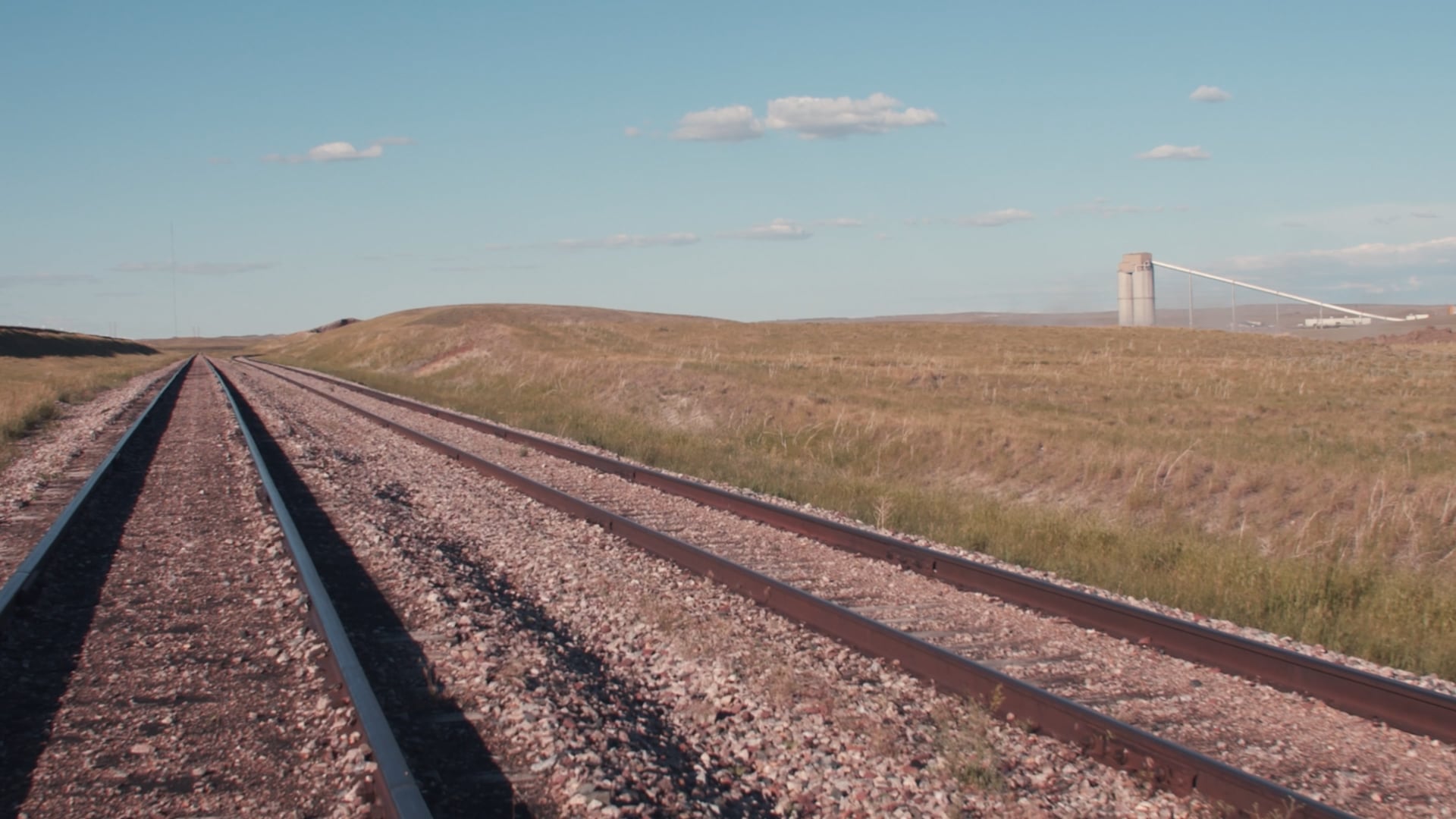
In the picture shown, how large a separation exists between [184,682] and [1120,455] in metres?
14.3

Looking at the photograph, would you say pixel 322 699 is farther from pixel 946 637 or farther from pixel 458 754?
pixel 946 637

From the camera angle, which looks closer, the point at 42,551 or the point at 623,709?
the point at 623,709

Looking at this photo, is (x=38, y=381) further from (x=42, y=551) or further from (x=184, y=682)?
(x=184, y=682)

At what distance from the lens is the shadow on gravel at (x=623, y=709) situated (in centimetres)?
495

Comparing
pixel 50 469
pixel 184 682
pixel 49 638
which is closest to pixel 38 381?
pixel 50 469

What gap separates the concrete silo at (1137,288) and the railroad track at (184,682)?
105609mm

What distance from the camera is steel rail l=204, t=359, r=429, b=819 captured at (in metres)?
4.37

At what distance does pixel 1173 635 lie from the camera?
7.35 meters

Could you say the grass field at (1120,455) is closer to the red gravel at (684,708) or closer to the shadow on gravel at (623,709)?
the red gravel at (684,708)

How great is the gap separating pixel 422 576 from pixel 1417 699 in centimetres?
696

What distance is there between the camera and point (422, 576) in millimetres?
8984

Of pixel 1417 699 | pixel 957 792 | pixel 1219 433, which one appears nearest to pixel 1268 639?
pixel 1417 699

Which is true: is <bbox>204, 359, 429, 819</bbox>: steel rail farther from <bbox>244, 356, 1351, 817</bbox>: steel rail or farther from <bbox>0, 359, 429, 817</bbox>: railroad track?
<bbox>244, 356, 1351, 817</bbox>: steel rail

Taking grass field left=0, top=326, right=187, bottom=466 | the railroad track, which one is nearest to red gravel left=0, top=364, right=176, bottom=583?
grass field left=0, top=326, right=187, bottom=466
